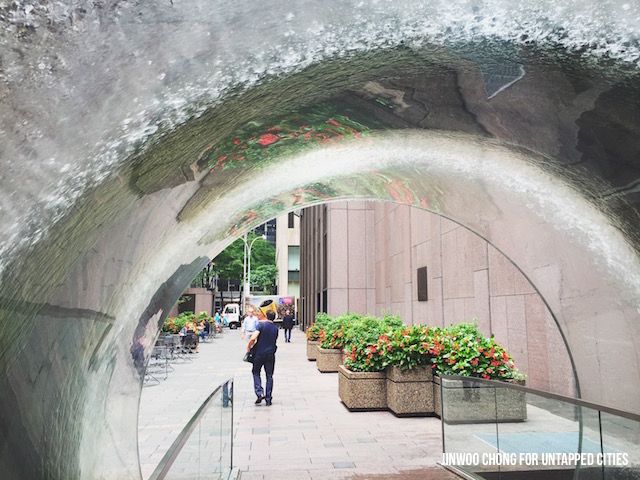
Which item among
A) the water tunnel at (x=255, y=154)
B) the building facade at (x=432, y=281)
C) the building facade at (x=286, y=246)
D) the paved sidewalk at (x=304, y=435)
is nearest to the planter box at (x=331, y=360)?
the paved sidewalk at (x=304, y=435)

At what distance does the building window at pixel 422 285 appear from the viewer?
53.2 ft

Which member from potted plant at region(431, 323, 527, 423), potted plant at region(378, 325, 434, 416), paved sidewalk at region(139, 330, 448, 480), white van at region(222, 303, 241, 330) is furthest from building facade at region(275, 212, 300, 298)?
potted plant at region(431, 323, 527, 423)

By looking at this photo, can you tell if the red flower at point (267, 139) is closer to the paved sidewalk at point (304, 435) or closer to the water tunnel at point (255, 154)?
the water tunnel at point (255, 154)

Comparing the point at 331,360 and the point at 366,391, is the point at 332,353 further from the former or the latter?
the point at 366,391

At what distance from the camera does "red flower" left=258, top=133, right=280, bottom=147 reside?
4004 millimetres

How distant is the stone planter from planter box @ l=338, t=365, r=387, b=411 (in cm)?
52

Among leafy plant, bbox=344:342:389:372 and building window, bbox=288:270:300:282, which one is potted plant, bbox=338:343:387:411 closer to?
leafy plant, bbox=344:342:389:372

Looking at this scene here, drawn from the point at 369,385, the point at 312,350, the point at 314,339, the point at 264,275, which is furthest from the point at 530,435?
the point at 264,275

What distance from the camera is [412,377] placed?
8.80 meters

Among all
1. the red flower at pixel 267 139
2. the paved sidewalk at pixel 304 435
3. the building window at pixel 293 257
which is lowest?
the paved sidewalk at pixel 304 435

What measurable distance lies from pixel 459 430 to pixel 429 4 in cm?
461

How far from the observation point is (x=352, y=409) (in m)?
9.34

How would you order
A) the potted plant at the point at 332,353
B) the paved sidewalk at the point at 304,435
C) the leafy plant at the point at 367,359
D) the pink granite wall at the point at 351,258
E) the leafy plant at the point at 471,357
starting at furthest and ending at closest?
1. the pink granite wall at the point at 351,258
2. the potted plant at the point at 332,353
3. the leafy plant at the point at 367,359
4. the leafy plant at the point at 471,357
5. the paved sidewalk at the point at 304,435

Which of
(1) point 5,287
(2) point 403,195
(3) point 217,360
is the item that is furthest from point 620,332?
(3) point 217,360
